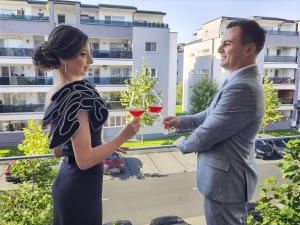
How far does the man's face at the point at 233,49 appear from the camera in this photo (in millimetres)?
1287

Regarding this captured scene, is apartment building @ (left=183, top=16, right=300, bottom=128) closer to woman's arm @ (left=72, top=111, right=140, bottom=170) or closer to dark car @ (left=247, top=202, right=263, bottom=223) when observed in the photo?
dark car @ (left=247, top=202, right=263, bottom=223)

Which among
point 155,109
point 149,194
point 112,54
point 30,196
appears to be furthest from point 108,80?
point 155,109

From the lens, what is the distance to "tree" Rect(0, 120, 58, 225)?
7.22 ft

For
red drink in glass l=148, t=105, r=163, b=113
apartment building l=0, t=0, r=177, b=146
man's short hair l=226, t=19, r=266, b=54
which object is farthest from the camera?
apartment building l=0, t=0, r=177, b=146

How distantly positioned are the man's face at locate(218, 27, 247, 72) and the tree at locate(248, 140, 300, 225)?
792 mm

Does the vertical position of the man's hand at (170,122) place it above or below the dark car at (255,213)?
above

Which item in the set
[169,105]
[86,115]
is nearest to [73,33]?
[86,115]

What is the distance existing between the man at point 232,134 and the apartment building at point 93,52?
36.2 ft

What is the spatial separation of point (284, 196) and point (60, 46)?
157cm

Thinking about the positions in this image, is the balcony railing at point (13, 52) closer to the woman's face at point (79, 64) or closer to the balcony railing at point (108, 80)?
the balcony railing at point (108, 80)

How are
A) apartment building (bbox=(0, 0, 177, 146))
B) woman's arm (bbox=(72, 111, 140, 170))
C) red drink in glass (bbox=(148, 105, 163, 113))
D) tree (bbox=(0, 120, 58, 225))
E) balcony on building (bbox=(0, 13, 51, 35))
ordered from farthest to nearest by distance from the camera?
apartment building (bbox=(0, 0, 177, 146)) → balcony on building (bbox=(0, 13, 51, 35)) → tree (bbox=(0, 120, 58, 225)) → red drink in glass (bbox=(148, 105, 163, 113)) → woman's arm (bbox=(72, 111, 140, 170))

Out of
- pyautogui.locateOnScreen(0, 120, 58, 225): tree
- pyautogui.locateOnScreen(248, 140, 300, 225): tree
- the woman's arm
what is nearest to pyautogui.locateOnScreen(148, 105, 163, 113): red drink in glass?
the woman's arm

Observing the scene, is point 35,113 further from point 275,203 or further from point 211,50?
point 275,203

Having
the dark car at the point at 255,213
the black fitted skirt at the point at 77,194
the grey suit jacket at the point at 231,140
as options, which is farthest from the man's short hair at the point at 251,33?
the dark car at the point at 255,213
